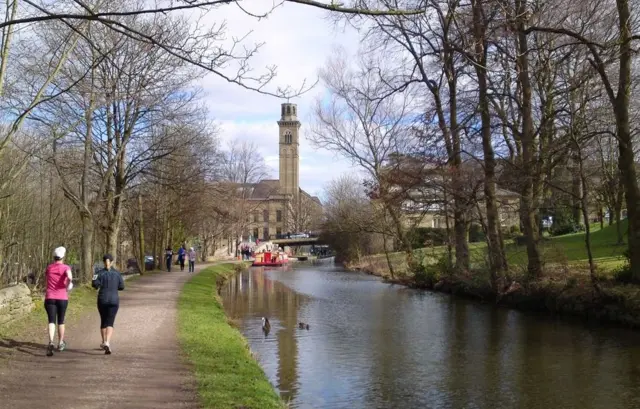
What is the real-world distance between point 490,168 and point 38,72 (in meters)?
15.8

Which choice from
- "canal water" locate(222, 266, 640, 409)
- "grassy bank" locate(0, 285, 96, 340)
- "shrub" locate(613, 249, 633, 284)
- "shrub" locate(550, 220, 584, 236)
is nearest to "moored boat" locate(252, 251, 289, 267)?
"shrub" locate(550, 220, 584, 236)

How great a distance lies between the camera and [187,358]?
10250mm

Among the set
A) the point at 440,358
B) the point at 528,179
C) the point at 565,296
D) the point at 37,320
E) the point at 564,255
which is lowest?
the point at 440,358

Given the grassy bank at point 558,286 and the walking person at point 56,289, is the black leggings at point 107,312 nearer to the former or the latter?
the walking person at point 56,289

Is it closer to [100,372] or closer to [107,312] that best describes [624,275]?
[107,312]

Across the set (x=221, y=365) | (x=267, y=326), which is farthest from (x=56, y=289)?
(x=267, y=326)

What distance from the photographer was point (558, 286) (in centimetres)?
1997

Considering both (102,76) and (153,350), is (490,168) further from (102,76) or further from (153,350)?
(153,350)

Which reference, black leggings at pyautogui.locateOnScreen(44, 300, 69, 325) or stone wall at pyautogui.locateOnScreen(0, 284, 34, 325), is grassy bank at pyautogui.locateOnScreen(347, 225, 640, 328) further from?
stone wall at pyautogui.locateOnScreen(0, 284, 34, 325)

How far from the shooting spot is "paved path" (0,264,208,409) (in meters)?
7.52

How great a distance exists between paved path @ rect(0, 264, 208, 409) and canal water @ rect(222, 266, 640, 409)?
6.95 feet

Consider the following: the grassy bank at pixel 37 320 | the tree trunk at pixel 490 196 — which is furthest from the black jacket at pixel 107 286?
the tree trunk at pixel 490 196

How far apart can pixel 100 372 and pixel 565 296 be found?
14.7 metres

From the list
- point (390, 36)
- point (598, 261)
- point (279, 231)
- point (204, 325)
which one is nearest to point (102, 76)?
point (204, 325)
